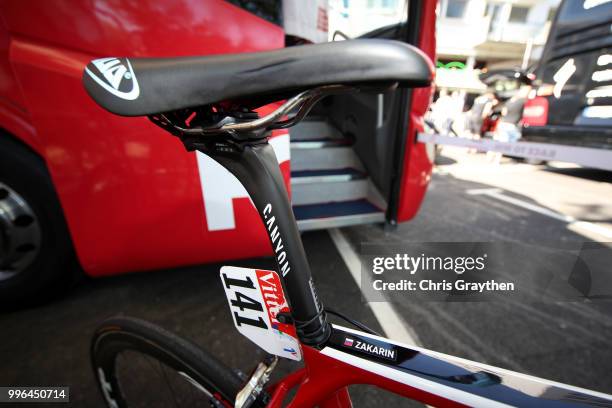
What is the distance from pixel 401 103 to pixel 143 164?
1.83m

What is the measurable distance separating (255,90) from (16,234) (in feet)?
6.23

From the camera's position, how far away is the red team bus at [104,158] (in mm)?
1209

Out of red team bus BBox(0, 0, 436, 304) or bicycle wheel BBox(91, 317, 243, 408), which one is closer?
bicycle wheel BBox(91, 317, 243, 408)

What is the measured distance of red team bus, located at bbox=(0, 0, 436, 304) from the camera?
1.21m

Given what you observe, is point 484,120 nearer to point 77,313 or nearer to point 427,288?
point 427,288

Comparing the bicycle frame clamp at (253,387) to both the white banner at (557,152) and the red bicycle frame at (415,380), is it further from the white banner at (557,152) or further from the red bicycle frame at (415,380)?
the white banner at (557,152)

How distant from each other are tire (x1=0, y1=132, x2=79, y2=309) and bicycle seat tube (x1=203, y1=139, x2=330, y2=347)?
160 cm

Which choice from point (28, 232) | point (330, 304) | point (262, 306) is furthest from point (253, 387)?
point (28, 232)

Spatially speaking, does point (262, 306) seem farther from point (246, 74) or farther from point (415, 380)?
point (246, 74)

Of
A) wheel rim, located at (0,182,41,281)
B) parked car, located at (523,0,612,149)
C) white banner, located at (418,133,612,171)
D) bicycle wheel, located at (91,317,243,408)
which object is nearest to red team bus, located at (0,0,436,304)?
wheel rim, located at (0,182,41,281)

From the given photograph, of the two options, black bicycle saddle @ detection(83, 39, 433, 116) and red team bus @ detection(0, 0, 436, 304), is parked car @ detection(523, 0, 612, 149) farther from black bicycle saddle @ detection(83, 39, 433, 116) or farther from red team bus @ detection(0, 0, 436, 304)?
black bicycle saddle @ detection(83, 39, 433, 116)

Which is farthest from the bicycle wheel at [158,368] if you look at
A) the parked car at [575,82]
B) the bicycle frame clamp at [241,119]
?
the parked car at [575,82]

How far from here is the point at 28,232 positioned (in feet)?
4.95

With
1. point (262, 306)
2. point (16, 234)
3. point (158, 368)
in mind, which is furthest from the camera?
point (16, 234)
